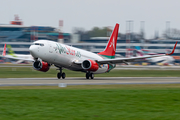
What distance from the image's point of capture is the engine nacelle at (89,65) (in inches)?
1347

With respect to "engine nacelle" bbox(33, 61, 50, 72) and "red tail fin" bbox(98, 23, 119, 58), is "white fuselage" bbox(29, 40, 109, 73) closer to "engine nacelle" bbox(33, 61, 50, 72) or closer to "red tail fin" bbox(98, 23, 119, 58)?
"engine nacelle" bbox(33, 61, 50, 72)

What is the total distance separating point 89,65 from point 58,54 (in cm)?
398

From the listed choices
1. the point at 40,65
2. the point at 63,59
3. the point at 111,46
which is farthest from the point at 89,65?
the point at 111,46

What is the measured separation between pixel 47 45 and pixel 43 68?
3.54 m

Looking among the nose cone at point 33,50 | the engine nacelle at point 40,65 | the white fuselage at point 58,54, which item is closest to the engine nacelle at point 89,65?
the white fuselage at point 58,54

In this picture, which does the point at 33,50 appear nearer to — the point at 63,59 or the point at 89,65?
the point at 63,59

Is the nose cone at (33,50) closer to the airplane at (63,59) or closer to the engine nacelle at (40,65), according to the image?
the airplane at (63,59)

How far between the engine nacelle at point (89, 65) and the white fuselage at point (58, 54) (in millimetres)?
1016

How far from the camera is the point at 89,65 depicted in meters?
34.4

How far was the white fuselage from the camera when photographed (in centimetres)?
3104

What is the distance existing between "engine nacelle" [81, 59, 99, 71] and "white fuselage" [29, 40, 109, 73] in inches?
40.0

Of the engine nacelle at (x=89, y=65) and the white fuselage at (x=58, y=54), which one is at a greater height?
the white fuselage at (x=58, y=54)
